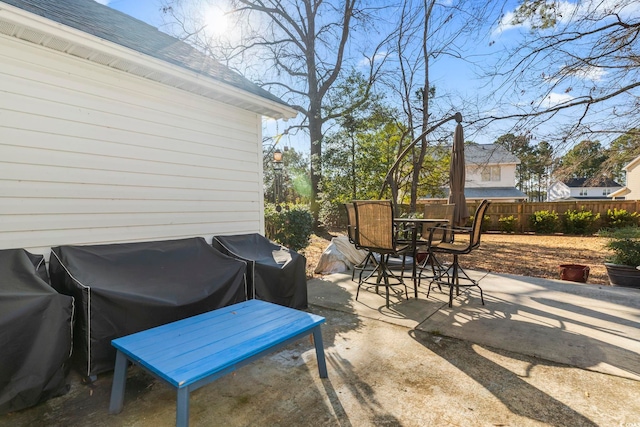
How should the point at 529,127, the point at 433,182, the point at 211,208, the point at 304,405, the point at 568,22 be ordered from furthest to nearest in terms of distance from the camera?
1. the point at 433,182
2. the point at 529,127
3. the point at 568,22
4. the point at 211,208
5. the point at 304,405

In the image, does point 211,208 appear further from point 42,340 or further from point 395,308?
point 395,308

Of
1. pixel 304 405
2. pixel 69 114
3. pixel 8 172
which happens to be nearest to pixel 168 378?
pixel 304 405

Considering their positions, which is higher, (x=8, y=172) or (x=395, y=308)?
(x=8, y=172)

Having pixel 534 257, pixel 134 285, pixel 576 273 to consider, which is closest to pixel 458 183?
pixel 576 273

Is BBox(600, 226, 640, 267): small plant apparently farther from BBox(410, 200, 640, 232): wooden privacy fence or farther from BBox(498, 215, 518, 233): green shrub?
BBox(498, 215, 518, 233): green shrub

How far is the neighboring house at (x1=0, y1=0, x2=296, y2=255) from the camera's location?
8.13ft

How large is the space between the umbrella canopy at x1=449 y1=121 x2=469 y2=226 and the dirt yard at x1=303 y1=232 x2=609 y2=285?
230 centimetres

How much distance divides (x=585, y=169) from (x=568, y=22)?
2.86 m

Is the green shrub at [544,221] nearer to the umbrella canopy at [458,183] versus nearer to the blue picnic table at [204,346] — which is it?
the umbrella canopy at [458,183]

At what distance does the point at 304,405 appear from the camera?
73.0 inches

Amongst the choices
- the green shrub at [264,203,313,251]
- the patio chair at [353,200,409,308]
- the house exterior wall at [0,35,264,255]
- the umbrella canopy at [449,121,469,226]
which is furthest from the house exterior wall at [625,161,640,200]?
the house exterior wall at [0,35,264,255]

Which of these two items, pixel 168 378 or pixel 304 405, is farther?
pixel 304 405

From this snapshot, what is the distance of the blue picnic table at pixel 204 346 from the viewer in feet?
4.95

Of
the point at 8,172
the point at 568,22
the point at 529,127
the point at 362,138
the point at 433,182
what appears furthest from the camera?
the point at 433,182
